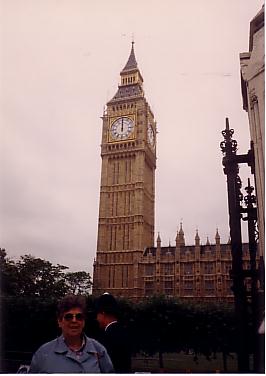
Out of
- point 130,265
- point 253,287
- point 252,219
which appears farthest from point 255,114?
point 130,265

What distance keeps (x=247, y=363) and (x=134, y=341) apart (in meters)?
6.23

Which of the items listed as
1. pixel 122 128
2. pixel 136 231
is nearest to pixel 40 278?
pixel 136 231

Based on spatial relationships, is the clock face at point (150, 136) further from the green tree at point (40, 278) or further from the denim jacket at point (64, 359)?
the denim jacket at point (64, 359)

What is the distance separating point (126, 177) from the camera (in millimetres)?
27906

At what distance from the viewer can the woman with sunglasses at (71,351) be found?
1.56 m

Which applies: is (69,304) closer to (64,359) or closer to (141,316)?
(64,359)

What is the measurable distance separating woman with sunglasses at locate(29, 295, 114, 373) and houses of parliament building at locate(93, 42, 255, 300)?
18.3 meters

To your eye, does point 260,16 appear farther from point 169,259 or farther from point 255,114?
point 169,259

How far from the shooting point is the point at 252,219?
434cm

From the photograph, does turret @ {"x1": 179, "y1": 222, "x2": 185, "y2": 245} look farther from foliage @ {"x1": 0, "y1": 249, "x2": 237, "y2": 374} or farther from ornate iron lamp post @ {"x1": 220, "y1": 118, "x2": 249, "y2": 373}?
ornate iron lamp post @ {"x1": 220, "y1": 118, "x2": 249, "y2": 373}

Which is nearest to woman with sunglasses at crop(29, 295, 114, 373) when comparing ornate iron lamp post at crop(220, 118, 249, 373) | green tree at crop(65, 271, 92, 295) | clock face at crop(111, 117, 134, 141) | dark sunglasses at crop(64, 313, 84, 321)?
dark sunglasses at crop(64, 313, 84, 321)

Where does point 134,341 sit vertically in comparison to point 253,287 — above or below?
below

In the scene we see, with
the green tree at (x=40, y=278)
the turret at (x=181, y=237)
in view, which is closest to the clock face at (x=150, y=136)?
the turret at (x=181, y=237)

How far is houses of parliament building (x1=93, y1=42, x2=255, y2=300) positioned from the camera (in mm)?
21562
